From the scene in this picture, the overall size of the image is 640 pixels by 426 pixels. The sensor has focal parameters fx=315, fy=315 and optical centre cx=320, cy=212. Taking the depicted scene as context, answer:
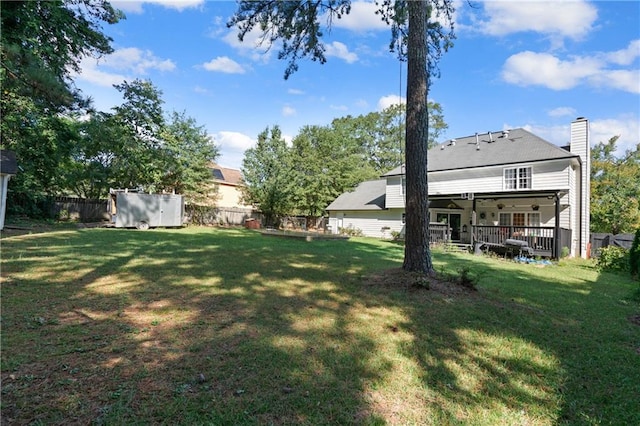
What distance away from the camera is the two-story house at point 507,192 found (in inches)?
607

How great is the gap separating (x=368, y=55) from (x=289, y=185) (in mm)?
13982

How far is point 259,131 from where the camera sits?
27062 mm

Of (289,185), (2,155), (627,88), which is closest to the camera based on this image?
(2,155)

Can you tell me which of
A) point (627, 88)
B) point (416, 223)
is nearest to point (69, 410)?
point (416, 223)

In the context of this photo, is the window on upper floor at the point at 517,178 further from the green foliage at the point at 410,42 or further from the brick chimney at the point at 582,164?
the green foliage at the point at 410,42

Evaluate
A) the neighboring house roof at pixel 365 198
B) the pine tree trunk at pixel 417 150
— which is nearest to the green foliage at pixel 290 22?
the pine tree trunk at pixel 417 150

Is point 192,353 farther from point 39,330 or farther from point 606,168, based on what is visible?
point 606,168

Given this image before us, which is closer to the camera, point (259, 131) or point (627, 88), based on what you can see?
point (627, 88)

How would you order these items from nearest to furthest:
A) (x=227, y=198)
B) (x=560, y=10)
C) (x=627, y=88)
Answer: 1. (x=560, y=10)
2. (x=627, y=88)
3. (x=227, y=198)

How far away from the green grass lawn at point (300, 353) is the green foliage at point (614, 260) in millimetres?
7739

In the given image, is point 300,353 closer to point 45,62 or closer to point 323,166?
point 45,62

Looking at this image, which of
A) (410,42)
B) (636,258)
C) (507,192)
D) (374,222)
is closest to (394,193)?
(374,222)

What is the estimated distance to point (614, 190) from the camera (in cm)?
2570

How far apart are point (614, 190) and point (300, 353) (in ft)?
109
